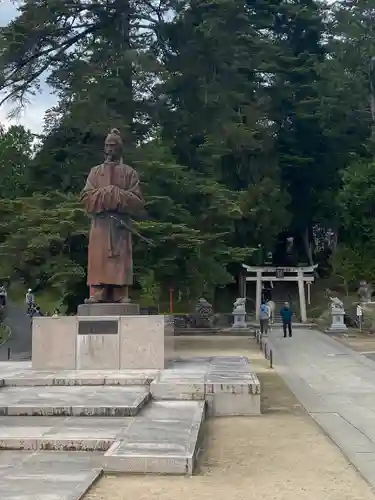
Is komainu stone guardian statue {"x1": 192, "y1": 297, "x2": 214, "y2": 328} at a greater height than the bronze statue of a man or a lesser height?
lesser

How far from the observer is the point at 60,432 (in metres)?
7.44

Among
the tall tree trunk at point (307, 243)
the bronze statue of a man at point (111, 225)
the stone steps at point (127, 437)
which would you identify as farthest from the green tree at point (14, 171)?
the tall tree trunk at point (307, 243)

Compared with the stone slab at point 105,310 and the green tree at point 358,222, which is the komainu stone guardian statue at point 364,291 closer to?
the green tree at point 358,222

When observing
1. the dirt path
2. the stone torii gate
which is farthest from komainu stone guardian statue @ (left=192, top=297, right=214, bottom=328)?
the dirt path

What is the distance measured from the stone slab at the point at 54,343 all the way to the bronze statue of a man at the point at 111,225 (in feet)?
2.36

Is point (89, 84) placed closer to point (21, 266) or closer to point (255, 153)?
point (21, 266)

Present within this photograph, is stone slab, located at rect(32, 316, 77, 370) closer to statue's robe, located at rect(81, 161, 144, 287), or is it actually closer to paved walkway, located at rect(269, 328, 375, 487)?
statue's robe, located at rect(81, 161, 144, 287)

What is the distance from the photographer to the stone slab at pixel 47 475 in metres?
5.30

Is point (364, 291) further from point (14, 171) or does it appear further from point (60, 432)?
point (60, 432)

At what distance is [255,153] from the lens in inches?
1383

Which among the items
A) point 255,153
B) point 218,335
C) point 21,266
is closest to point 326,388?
point 21,266

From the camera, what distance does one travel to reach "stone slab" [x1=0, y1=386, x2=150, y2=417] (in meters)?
8.51

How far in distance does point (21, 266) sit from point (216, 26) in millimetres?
13226

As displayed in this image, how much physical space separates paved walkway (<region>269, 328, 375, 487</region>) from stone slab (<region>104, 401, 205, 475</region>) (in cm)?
158
